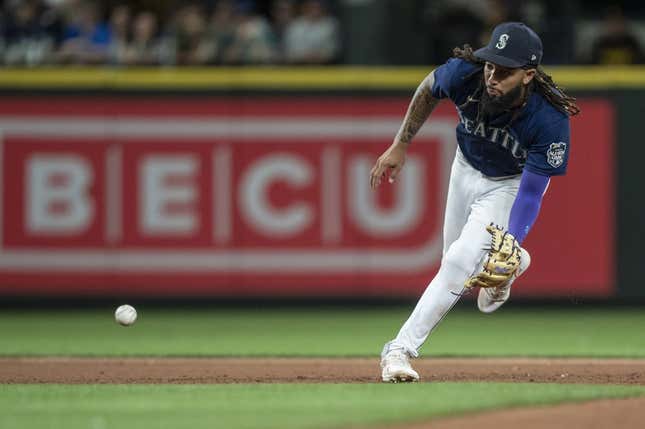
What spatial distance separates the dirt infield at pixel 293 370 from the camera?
25.8 ft

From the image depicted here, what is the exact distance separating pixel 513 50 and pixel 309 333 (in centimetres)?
501

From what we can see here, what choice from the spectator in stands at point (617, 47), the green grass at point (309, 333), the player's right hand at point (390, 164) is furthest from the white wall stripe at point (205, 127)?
the player's right hand at point (390, 164)

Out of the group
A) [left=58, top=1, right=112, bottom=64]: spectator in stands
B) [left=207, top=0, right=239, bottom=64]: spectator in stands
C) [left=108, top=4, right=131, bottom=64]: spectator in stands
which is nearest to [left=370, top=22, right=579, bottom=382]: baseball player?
[left=207, top=0, right=239, bottom=64]: spectator in stands

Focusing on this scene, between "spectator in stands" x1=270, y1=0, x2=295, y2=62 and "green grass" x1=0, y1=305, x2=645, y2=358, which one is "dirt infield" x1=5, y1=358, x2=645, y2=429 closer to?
"green grass" x1=0, y1=305, x2=645, y2=358

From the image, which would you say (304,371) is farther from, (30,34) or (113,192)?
(30,34)

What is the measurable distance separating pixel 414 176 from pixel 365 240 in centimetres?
79

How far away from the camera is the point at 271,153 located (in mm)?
13234

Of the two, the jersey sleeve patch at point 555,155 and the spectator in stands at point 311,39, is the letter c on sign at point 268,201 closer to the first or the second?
the spectator in stands at point 311,39

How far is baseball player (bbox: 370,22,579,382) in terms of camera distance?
697 cm

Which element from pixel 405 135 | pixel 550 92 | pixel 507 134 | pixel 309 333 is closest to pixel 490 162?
pixel 507 134

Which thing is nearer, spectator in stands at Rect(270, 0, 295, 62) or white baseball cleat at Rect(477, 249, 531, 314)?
white baseball cleat at Rect(477, 249, 531, 314)

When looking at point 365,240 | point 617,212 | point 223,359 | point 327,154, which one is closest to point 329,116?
point 327,154

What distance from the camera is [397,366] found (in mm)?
7227

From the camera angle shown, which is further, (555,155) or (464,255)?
(464,255)
